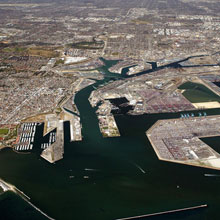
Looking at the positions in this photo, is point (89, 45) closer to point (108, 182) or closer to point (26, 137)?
point (26, 137)

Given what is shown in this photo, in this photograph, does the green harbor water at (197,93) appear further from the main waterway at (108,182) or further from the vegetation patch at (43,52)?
the vegetation patch at (43,52)

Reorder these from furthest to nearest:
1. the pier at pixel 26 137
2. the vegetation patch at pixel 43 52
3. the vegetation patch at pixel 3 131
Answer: the vegetation patch at pixel 43 52 → the vegetation patch at pixel 3 131 → the pier at pixel 26 137

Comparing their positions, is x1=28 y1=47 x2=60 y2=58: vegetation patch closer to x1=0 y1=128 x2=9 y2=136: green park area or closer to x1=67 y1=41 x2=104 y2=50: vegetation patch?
x1=67 y1=41 x2=104 y2=50: vegetation patch

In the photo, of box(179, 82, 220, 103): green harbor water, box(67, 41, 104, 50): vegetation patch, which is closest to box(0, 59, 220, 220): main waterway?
box(179, 82, 220, 103): green harbor water

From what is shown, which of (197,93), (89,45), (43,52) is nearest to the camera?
(197,93)

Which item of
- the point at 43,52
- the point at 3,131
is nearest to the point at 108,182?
the point at 3,131

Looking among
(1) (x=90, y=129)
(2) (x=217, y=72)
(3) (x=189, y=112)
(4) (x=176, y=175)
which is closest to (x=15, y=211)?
(1) (x=90, y=129)

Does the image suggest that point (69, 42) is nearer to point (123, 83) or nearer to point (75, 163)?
point (123, 83)

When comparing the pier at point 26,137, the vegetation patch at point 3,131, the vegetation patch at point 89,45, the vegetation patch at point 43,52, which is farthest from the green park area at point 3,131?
the vegetation patch at point 89,45
